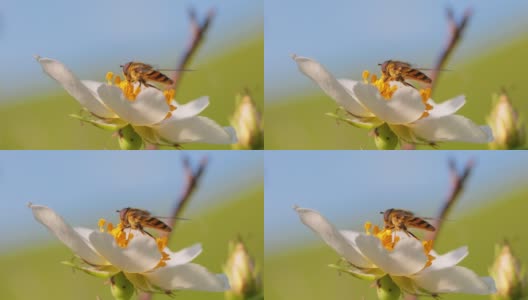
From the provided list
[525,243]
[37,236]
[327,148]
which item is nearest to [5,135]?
[37,236]

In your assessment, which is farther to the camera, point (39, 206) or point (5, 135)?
point (5, 135)

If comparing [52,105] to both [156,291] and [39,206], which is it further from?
[156,291]

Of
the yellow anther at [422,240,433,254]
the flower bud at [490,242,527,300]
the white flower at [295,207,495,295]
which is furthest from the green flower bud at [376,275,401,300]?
the flower bud at [490,242,527,300]

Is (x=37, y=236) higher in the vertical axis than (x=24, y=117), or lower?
lower

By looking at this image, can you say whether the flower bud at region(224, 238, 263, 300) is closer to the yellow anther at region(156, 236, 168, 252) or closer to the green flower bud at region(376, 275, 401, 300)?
the yellow anther at region(156, 236, 168, 252)

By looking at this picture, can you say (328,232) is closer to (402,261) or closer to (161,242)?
(402,261)

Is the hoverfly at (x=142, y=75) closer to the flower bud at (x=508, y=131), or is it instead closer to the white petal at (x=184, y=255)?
the white petal at (x=184, y=255)

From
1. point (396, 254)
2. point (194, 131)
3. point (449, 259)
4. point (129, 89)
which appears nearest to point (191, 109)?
point (194, 131)
